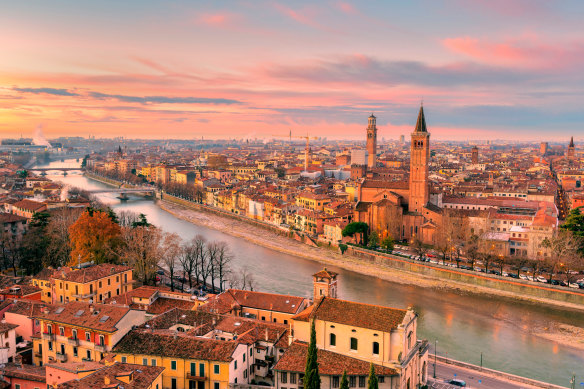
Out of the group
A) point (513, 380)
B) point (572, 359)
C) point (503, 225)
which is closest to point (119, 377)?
point (513, 380)

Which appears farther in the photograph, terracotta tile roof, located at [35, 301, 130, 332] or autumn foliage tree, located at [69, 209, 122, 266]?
autumn foliage tree, located at [69, 209, 122, 266]

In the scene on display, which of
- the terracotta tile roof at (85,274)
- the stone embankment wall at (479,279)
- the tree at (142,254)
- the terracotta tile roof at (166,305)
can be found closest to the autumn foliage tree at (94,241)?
the tree at (142,254)

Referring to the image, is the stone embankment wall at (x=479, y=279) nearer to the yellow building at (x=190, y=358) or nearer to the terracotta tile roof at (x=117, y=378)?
the yellow building at (x=190, y=358)

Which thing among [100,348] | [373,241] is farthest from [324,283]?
[373,241]

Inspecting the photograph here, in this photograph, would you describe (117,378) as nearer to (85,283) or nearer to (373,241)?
(85,283)

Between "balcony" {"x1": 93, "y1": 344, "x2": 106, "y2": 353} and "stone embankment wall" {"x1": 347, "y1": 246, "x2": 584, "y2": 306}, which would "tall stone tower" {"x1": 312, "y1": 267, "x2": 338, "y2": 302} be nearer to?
"balcony" {"x1": 93, "y1": 344, "x2": 106, "y2": 353}

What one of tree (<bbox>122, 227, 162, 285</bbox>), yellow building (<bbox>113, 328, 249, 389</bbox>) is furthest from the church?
yellow building (<bbox>113, 328, 249, 389</bbox>)

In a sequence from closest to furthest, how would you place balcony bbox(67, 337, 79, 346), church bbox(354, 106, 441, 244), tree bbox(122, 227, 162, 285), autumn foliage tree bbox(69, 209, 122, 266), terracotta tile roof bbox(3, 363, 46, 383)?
terracotta tile roof bbox(3, 363, 46, 383), balcony bbox(67, 337, 79, 346), autumn foliage tree bbox(69, 209, 122, 266), tree bbox(122, 227, 162, 285), church bbox(354, 106, 441, 244)
